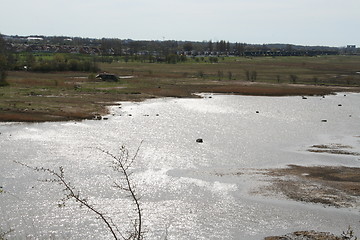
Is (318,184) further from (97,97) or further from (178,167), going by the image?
(97,97)

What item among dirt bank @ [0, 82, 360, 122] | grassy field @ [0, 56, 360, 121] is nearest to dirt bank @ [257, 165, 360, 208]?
dirt bank @ [0, 82, 360, 122]

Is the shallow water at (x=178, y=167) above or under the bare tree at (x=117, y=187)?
under

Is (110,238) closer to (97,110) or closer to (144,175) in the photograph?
(144,175)

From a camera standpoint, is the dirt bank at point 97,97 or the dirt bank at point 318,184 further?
the dirt bank at point 97,97

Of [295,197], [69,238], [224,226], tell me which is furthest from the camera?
[295,197]

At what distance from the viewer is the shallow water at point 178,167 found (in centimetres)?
2027

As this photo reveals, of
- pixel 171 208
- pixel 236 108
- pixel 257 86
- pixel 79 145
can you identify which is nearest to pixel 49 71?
pixel 257 86

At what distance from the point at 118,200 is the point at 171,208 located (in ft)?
9.40

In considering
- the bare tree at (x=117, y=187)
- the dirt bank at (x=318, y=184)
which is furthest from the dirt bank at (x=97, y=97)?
the dirt bank at (x=318, y=184)

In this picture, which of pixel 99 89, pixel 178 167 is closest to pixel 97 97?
pixel 99 89

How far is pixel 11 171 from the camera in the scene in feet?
88.9

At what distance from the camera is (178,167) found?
99.8ft

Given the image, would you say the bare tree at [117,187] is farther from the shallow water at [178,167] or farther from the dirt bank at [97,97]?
the dirt bank at [97,97]

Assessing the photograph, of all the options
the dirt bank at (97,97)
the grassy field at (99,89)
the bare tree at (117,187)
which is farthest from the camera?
the grassy field at (99,89)
